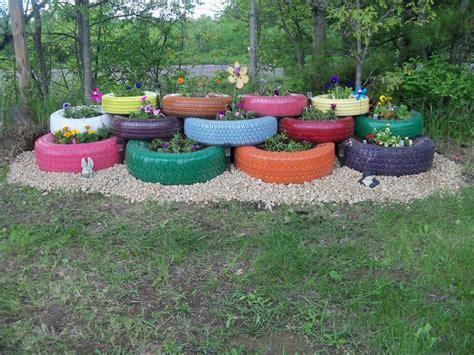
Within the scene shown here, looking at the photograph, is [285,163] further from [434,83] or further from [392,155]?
[434,83]

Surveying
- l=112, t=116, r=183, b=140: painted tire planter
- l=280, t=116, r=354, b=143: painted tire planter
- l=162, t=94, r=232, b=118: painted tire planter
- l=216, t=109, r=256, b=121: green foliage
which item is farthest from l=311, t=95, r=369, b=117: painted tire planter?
l=112, t=116, r=183, b=140: painted tire planter

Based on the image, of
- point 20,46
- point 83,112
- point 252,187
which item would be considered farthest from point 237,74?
point 20,46

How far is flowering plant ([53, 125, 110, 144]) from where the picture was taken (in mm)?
5078

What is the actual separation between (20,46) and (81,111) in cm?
129

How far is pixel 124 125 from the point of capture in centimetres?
490

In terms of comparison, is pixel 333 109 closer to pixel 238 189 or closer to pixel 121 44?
pixel 238 189

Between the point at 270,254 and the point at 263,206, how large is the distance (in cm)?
93

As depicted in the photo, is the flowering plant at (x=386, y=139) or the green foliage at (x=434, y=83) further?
the green foliage at (x=434, y=83)

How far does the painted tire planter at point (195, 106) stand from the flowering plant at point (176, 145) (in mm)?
262

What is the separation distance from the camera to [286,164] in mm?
4461

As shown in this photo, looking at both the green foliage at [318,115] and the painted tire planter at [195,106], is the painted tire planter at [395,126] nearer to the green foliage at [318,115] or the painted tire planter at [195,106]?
the green foliage at [318,115]

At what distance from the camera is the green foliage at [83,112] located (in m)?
5.47

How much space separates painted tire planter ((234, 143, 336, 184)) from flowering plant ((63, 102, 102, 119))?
2.05 m

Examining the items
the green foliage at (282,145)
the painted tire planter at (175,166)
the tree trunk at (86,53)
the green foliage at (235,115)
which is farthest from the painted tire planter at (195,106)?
the tree trunk at (86,53)
